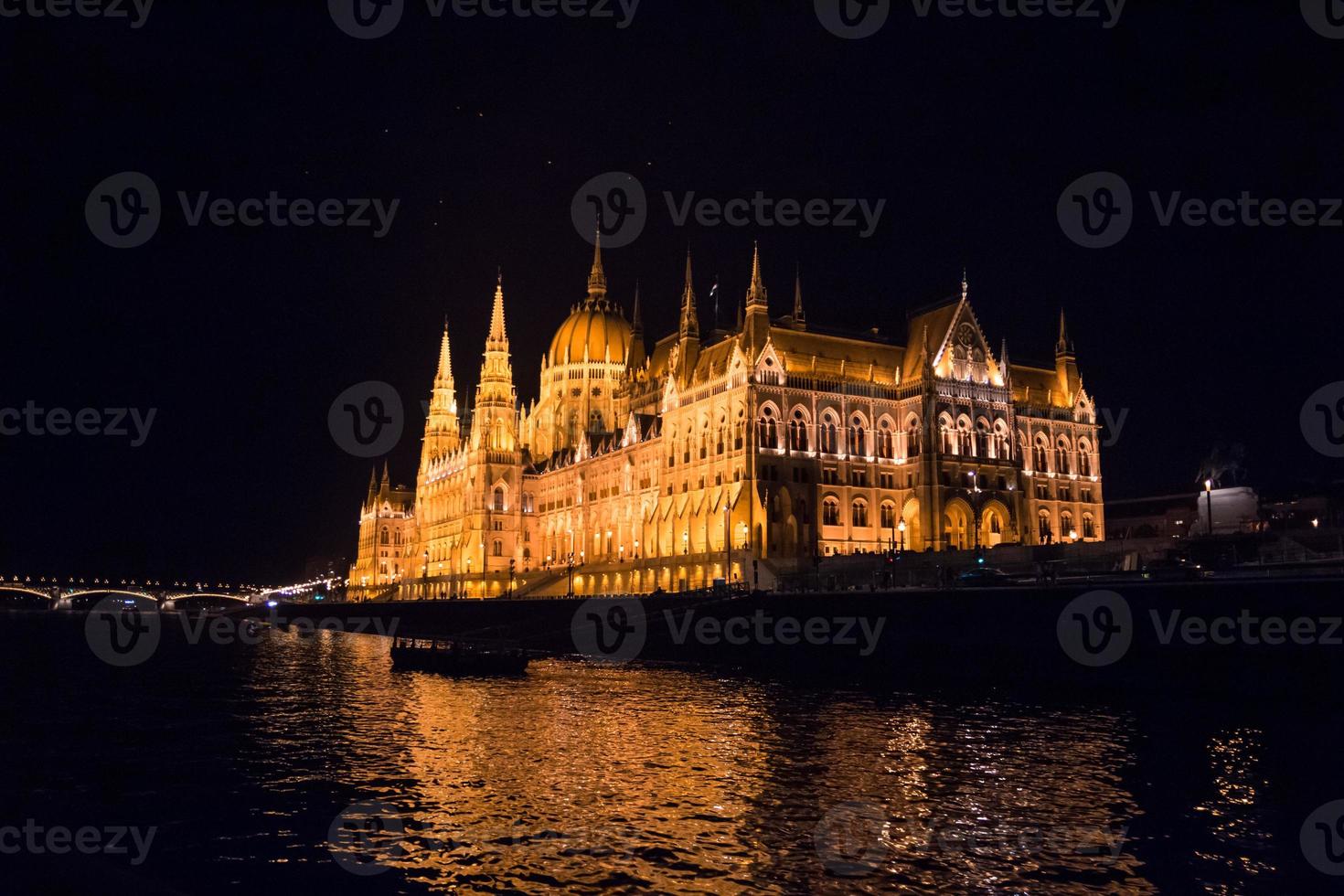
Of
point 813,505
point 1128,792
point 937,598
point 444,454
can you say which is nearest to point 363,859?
point 1128,792

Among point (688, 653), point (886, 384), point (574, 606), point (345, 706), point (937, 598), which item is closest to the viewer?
point (345, 706)

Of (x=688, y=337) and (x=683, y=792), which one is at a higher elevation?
(x=688, y=337)

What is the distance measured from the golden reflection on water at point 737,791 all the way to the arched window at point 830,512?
5498 cm

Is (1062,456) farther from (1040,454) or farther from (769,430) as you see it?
(769,430)

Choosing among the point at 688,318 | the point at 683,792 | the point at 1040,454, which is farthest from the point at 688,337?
the point at 683,792

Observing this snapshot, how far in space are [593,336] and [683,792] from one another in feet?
460

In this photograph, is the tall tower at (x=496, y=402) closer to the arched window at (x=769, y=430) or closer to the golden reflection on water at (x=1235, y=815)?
the arched window at (x=769, y=430)

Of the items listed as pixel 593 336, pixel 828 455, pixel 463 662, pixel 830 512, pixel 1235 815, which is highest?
pixel 593 336

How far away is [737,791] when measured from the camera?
3206 centimetres

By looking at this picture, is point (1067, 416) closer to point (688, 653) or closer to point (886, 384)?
point (886, 384)

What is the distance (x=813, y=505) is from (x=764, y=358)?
1519 cm

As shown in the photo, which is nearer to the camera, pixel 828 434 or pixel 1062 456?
pixel 828 434

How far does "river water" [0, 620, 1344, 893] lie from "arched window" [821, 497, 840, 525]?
177 ft

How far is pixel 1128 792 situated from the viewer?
3158cm
